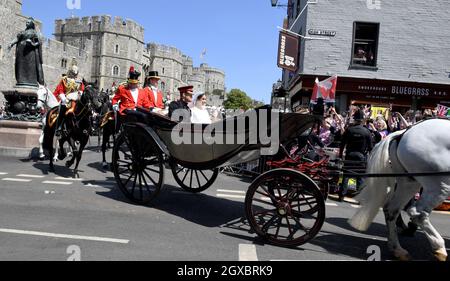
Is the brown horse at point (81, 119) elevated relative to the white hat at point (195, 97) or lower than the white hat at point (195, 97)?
lower

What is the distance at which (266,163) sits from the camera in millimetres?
5320

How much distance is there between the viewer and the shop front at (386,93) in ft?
55.3

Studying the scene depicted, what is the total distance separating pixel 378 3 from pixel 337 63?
3.06 m

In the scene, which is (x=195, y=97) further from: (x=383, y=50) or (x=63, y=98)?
(x=383, y=50)

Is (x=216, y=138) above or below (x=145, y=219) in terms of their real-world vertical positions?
above

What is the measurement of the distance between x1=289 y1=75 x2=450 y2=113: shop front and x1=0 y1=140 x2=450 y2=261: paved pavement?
33.0 feet

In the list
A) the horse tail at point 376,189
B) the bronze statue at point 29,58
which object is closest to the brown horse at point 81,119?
the bronze statue at point 29,58

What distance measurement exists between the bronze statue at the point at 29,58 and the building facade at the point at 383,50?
33.4 ft

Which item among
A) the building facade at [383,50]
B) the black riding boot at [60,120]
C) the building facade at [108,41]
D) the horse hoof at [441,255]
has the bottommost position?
the horse hoof at [441,255]

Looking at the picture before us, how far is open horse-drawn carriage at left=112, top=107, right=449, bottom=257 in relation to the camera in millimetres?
4703

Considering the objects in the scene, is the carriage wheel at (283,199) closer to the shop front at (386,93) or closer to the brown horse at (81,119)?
the brown horse at (81,119)
